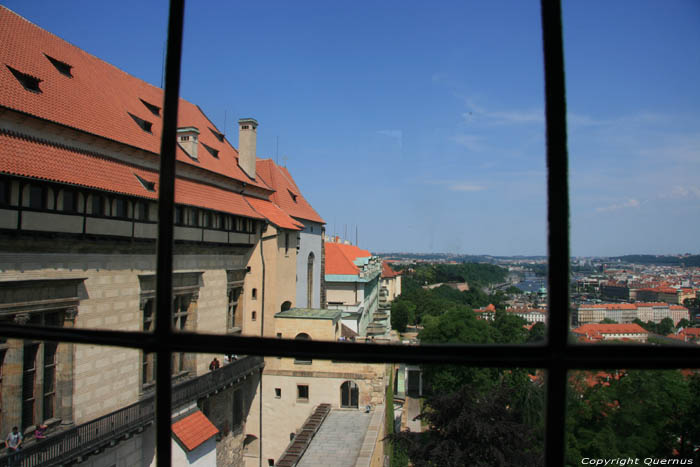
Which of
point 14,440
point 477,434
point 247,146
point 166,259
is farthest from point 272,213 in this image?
point 166,259

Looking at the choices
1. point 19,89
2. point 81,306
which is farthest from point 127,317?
point 19,89

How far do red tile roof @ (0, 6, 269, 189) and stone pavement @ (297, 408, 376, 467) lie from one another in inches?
268

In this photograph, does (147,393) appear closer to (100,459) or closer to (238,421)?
(100,459)

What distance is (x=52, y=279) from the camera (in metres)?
6.77

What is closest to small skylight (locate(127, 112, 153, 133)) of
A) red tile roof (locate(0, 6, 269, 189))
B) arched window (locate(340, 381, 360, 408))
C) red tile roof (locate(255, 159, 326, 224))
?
red tile roof (locate(0, 6, 269, 189))

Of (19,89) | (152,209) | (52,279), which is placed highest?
(19,89)

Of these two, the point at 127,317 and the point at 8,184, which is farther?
the point at 127,317

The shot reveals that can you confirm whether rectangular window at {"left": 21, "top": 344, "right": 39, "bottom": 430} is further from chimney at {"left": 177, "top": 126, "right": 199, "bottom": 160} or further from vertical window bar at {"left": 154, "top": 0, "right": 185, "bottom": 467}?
vertical window bar at {"left": 154, "top": 0, "right": 185, "bottom": 467}

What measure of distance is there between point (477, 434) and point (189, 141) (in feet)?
A: 34.1

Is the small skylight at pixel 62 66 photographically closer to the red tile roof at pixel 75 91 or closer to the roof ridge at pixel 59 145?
the red tile roof at pixel 75 91

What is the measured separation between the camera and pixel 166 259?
0.63 metres

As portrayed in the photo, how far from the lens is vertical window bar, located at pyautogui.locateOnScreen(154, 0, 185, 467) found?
0.63 m

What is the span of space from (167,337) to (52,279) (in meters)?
7.34

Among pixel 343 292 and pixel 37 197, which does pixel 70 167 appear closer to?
pixel 37 197
